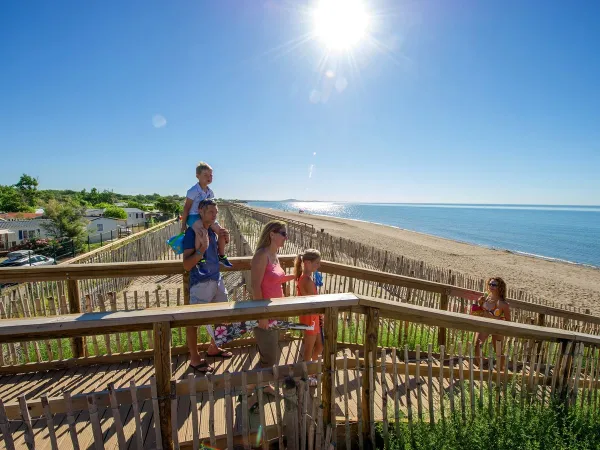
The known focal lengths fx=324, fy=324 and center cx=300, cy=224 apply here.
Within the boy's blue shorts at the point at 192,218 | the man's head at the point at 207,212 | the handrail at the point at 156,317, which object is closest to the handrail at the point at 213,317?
the handrail at the point at 156,317

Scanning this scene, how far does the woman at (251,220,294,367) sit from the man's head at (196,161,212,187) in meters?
1.33

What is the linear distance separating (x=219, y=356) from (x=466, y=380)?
2.78 m

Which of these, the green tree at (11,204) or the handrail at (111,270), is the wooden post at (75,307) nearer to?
the handrail at (111,270)

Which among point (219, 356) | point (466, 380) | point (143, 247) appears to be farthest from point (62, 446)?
point (143, 247)

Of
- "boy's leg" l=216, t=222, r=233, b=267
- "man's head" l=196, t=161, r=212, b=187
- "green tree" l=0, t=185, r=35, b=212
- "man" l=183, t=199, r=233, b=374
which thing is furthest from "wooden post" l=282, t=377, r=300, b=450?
"green tree" l=0, t=185, r=35, b=212

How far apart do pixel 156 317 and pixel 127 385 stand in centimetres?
175

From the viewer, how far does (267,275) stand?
9.61 ft

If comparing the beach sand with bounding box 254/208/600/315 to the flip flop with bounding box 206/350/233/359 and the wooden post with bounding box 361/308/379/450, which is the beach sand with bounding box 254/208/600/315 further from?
the flip flop with bounding box 206/350/233/359

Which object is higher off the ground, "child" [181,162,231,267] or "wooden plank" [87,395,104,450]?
"child" [181,162,231,267]

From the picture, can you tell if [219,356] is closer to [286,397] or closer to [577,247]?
[286,397]

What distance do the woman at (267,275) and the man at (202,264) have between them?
0.49 metres

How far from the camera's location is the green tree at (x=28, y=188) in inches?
2980

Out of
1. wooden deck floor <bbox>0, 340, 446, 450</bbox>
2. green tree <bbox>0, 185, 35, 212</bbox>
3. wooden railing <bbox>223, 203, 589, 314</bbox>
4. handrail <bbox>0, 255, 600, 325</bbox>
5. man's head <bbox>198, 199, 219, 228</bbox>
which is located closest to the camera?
wooden deck floor <bbox>0, 340, 446, 450</bbox>

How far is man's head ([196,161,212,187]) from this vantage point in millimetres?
3861
